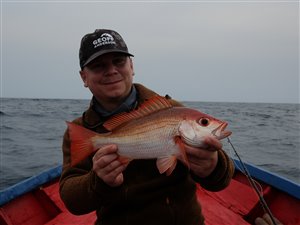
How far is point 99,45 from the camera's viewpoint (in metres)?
3.28

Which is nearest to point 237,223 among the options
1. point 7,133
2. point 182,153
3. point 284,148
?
point 182,153

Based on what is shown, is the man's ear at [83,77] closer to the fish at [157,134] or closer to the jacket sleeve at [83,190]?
the jacket sleeve at [83,190]

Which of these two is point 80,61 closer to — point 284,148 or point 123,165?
point 123,165

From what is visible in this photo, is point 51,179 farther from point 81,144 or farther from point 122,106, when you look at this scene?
point 81,144

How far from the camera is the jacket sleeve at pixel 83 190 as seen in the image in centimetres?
284

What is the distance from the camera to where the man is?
2.83 meters

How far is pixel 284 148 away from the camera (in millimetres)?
18141

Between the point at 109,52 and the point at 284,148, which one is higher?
the point at 109,52

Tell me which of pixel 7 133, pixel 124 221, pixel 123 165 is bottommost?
pixel 7 133

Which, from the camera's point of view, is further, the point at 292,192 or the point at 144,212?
the point at 292,192

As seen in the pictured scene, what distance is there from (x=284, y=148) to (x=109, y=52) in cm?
1691

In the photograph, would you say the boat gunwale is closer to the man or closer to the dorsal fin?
the man

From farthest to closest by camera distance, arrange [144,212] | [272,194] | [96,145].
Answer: [272,194] → [144,212] → [96,145]

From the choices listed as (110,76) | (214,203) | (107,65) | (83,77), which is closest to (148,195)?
(110,76)
